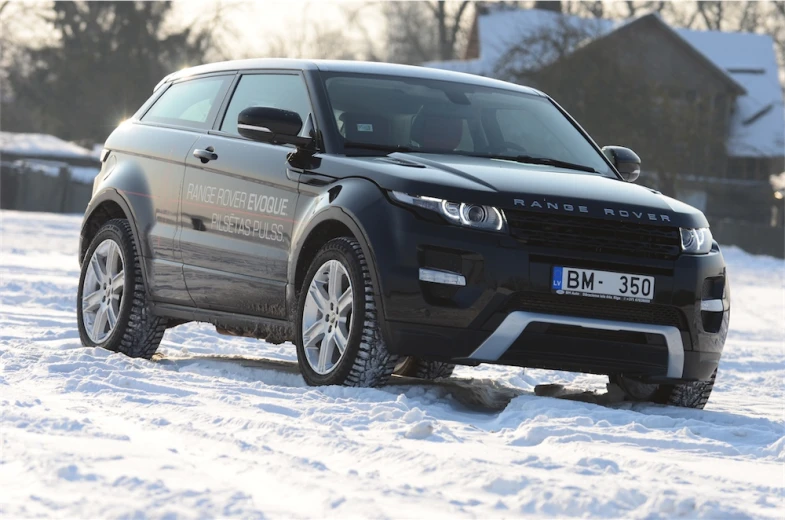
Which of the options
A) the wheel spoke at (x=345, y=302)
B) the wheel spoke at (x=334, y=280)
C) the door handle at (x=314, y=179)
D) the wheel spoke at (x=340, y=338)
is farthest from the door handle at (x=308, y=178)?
the wheel spoke at (x=340, y=338)

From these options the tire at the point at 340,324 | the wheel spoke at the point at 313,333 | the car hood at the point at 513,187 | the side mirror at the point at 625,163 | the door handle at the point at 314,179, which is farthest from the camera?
the side mirror at the point at 625,163

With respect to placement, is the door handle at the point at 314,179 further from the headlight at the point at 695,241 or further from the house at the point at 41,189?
the house at the point at 41,189

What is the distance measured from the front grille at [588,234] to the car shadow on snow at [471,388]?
791 millimetres

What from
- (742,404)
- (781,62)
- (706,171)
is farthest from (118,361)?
(781,62)

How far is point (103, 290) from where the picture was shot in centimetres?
870

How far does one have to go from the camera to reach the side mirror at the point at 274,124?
7.12 metres

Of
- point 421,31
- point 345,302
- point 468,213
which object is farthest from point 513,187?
point 421,31

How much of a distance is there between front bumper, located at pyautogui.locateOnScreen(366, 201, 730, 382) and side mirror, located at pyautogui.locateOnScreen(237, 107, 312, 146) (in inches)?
37.7

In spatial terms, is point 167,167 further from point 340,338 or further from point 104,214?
point 340,338

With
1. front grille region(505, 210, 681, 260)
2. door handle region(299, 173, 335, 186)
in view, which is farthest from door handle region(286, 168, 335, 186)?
front grille region(505, 210, 681, 260)

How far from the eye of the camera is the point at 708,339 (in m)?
6.85

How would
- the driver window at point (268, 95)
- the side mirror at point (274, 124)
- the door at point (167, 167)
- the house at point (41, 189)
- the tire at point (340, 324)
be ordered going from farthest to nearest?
the house at point (41, 189) < the door at point (167, 167) < the driver window at point (268, 95) < the side mirror at point (274, 124) < the tire at point (340, 324)

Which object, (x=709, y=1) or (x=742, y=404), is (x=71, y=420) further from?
(x=709, y=1)

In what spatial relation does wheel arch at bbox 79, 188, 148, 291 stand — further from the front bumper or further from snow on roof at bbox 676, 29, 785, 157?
snow on roof at bbox 676, 29, 785, 157
